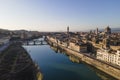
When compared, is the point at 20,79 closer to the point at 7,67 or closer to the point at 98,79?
the point at 7,67

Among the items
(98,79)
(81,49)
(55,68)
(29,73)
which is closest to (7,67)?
(29,73)

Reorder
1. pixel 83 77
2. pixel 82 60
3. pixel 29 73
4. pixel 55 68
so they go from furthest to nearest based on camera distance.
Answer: pixel 82 60 → pixel 55 68 → pixel 83 77 → pixel 29 73

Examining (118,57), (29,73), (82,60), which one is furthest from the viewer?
(82,60)

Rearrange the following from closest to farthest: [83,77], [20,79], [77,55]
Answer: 1. [20,79]
2. [83,77]
3. [77,55]

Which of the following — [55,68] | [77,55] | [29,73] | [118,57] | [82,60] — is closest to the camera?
[29,73]

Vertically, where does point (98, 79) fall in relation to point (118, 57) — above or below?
below

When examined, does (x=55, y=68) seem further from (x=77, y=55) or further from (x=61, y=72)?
(x=77, y=55)

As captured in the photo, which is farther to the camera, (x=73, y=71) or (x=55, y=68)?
(x=55, y=68)

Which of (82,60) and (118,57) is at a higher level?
(118,57)

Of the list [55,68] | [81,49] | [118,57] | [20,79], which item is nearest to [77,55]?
[81,49]
